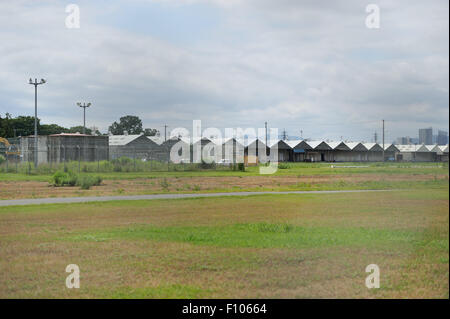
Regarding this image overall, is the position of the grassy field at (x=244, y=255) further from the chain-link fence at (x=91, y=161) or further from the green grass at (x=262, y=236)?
the chain-link fence at (x=91, y=161)

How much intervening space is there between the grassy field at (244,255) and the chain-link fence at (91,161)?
18.4m

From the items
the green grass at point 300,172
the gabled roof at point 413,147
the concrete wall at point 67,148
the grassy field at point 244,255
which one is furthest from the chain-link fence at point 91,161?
the gabled roof at point 413,147

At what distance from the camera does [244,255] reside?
23.1ft

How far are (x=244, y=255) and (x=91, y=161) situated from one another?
27641mm

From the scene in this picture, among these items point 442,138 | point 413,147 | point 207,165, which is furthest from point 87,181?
point 442,138

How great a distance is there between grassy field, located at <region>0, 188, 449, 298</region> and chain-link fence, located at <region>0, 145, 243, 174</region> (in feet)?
60.5

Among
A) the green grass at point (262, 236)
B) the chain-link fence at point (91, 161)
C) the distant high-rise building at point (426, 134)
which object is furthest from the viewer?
the chain-link fence at point (91, 161)

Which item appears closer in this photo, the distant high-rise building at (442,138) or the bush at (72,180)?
the distant high-rise building at (442,138)

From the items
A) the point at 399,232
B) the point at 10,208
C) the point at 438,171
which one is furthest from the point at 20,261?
the point at 10,208

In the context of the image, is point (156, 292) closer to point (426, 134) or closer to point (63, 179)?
point (426, 134)

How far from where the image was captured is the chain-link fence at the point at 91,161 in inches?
1204

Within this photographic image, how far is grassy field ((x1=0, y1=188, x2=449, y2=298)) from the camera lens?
5.21 metres
